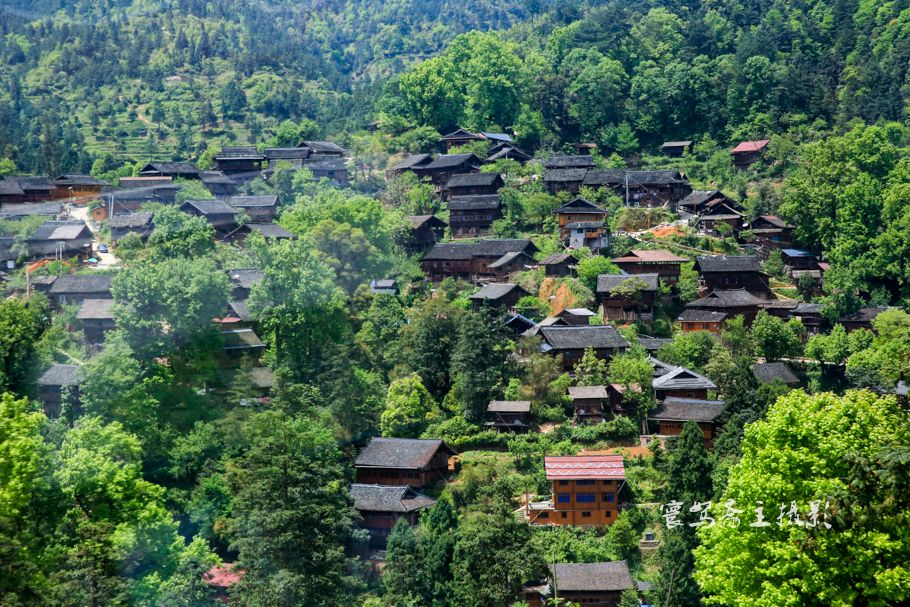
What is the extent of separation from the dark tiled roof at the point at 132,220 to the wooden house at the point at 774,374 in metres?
22.5

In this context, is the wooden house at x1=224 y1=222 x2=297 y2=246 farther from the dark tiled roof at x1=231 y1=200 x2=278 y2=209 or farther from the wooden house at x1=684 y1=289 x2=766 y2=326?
the wooden house at x1=684 y1=289 x2=766 y2=326

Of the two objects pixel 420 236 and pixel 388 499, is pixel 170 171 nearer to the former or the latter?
pixel 420 236

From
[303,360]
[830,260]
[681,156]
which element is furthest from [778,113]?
[303,360]

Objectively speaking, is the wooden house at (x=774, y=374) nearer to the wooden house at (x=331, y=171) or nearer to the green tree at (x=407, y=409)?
the green tree at (x=407, y=409)

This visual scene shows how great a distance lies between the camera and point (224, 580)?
69.6ft

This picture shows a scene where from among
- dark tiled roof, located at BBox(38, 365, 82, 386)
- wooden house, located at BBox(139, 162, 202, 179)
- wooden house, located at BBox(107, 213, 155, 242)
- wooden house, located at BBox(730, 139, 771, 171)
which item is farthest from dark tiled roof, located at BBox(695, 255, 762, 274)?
wooden house, located at BBox(139, 162, 202, 179)

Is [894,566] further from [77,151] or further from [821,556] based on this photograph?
[77,151]

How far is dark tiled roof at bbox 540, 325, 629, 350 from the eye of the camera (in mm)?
26062

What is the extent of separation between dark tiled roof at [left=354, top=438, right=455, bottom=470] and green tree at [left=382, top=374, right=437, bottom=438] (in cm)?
72

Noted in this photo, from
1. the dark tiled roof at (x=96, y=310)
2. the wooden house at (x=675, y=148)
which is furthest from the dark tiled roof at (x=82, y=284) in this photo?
the wooden house at (x=675, y=148)

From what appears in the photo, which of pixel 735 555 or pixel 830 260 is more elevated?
pixel 735 555

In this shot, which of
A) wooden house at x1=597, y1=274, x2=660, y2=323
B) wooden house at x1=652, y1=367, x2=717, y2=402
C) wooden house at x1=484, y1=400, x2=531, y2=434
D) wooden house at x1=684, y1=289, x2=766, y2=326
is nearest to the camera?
wooden house at x1=484, y1=400, x2=531, y2=434

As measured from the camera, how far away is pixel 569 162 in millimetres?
38906

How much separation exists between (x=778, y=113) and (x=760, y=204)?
911cm
